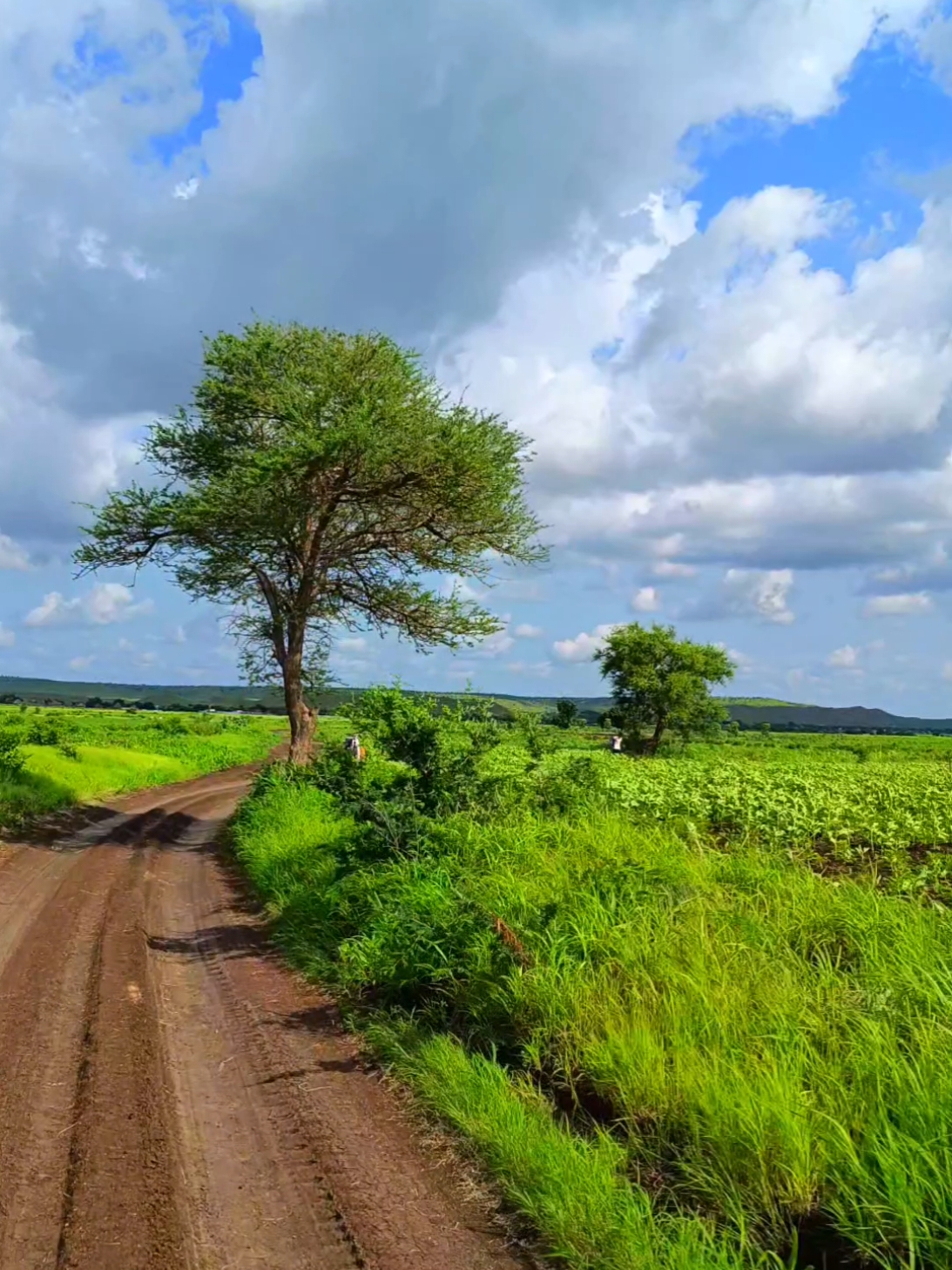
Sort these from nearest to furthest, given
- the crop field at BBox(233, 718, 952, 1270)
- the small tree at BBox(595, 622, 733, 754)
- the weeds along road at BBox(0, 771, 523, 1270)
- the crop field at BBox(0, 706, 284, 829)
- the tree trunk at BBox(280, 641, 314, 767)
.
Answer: the crop field at BBox(233, 718, 952, 1270) < the weeds along road at BBox(0, 771, 523, 1270) < the tree trunk at BBox(280, 641, 314, 767) < the crop field at BBox(0, 706, 284, 829) < the small tree at BBox(595, 622, 733, 754)

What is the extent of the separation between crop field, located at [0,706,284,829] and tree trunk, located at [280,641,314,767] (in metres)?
6.29

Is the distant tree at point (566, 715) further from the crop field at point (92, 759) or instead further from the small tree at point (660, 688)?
the small tree at point (660, 688)

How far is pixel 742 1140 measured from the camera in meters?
4.62

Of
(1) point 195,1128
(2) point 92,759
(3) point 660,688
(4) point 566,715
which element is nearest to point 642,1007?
(1) point 195,1128

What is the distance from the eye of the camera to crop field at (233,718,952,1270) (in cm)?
428

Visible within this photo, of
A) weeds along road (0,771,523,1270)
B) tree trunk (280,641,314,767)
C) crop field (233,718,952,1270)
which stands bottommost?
weeds along road (0,771,523,1270)

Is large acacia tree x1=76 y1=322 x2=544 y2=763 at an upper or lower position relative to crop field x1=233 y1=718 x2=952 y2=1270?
upper

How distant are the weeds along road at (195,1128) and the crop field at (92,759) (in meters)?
13.7

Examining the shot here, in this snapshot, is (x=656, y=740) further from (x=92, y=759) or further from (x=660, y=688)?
(x=92, y=759)

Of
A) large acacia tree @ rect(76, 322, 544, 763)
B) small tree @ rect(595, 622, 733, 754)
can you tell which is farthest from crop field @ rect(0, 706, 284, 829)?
small tree @ rect(595, 622, 733, 754)

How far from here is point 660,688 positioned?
67625mm

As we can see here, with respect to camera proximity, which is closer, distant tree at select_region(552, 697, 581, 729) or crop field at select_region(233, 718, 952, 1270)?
crop field at select_region(233, 718, 952, 1270)

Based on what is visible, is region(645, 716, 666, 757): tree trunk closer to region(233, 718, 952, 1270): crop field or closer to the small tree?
the small tree

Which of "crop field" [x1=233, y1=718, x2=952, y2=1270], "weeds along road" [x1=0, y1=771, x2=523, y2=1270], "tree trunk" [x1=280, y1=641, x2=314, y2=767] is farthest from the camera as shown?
"tree trunk" [x1=280, y1=641, x2=314, y2=767]
